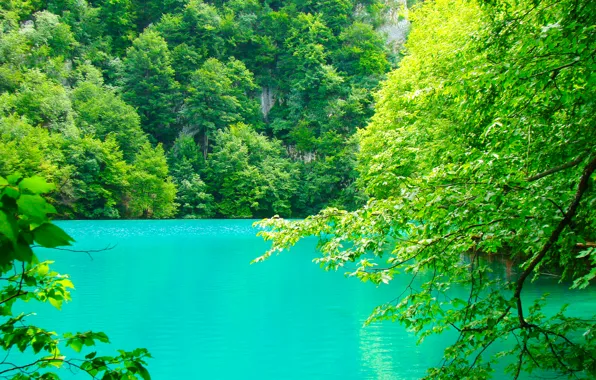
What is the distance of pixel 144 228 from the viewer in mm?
30969

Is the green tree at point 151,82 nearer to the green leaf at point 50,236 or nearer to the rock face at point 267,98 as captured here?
the rock face at point 267,98

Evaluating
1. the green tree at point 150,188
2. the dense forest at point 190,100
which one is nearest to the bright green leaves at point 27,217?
the dense forest at point 190,100

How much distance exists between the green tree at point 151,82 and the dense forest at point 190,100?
0.43 feet

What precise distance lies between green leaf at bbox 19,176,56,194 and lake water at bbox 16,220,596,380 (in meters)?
6.59

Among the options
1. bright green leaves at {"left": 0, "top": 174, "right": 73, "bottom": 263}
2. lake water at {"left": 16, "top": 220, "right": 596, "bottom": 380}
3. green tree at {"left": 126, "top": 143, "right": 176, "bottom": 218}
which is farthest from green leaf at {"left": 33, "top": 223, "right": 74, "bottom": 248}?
green tree at {"left": 126, "top": 143, "right": 176, "bottom": 218}

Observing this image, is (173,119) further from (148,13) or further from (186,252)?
(186,252)

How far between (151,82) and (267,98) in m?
12.4

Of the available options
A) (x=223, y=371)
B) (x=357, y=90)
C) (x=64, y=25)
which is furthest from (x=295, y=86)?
(x=223, y=371)

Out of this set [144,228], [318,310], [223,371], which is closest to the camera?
[223,371]

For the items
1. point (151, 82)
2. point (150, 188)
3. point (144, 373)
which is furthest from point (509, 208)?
point (151, 82)

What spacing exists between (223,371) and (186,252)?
14.2 meters

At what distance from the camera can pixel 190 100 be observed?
45.2 metres

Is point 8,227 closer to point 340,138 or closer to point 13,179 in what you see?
point 13,179

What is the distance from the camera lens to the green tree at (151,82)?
4484cm
